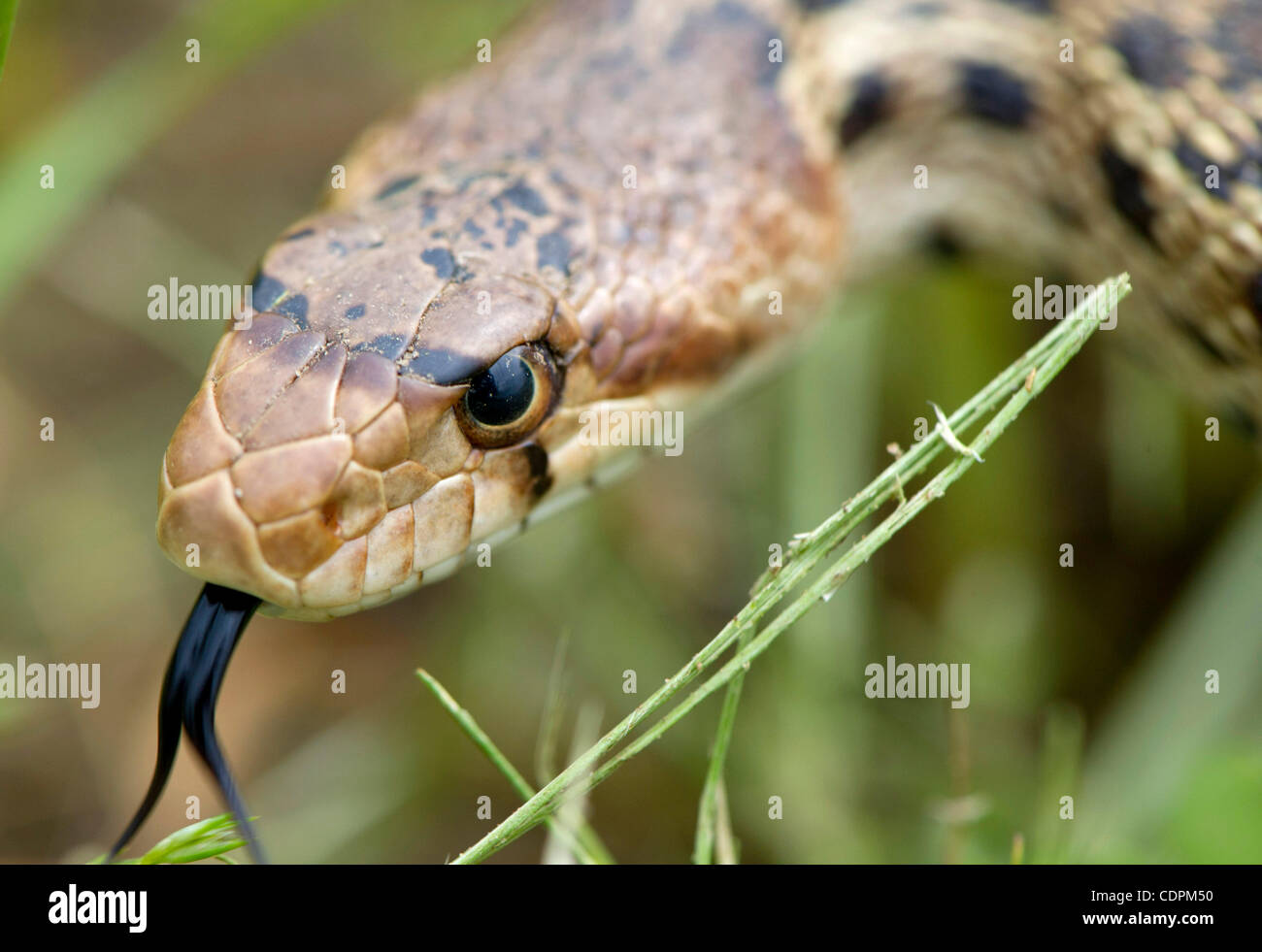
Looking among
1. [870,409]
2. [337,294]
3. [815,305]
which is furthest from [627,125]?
[870,409]

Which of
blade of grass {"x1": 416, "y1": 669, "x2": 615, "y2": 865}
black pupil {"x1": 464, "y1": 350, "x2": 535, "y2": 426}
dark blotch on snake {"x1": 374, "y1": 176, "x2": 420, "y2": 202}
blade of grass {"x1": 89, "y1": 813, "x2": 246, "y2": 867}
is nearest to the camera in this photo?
blade of grass {"x1": 89, "y1": 813, "x2": 246, "y2": 867}

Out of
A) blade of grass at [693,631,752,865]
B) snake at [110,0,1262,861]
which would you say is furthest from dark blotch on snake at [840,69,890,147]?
blade of grass at [693,631,752,865]

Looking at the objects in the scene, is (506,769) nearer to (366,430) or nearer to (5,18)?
(366,430)

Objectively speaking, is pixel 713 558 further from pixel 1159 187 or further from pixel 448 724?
pixel 1159 187

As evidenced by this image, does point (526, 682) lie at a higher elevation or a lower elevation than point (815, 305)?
lower

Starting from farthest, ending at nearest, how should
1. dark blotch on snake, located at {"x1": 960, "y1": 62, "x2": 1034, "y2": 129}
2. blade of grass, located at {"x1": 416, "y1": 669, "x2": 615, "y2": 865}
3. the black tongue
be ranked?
dark blotch on snake, located at {"x1": 960, "y1": 62, "x2": 1034, "y2": 129}
the black tongue
blade of grass, located at {"x1": 416, "y1": 669, "x2": 615, "y2": 865}

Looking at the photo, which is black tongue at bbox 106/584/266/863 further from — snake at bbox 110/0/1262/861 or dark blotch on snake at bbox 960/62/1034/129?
dark blotch on snake at bbox 960/62/1034/129
